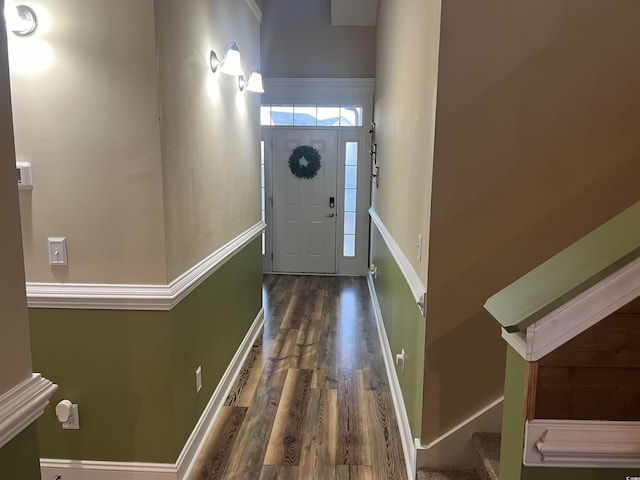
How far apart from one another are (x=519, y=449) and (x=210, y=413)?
196 centimetres

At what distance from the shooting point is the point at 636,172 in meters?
1.88

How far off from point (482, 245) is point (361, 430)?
1367 mm

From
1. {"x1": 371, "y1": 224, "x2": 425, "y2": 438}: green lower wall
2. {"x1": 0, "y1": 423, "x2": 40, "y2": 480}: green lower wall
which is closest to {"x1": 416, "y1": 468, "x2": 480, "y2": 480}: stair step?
{"x1": 371, "y1": 224, "x2": 425, "y2": 438}: green lower wall

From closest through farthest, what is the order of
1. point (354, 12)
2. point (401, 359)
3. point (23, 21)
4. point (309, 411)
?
point (23, 21), point (401, 359), point (309, 411), point (354, 12)

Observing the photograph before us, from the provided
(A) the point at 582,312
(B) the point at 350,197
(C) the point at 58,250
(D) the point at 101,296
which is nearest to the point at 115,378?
(D) the point at 101,296

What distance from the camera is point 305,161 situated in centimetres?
623

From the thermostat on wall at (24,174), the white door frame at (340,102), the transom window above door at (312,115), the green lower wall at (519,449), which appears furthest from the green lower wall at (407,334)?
the transom window above door at (312,115)

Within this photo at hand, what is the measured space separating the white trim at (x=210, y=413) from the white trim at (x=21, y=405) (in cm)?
124

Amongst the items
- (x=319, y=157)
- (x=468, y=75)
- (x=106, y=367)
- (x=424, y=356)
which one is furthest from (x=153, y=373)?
(x=319, y=157)

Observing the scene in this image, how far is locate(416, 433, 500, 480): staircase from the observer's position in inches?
72.6

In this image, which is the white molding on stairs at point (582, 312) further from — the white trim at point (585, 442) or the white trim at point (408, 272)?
the white trim at point (408, 272)

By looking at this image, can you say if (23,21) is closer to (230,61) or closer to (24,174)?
(24,174)

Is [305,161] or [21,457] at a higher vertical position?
[305,161]

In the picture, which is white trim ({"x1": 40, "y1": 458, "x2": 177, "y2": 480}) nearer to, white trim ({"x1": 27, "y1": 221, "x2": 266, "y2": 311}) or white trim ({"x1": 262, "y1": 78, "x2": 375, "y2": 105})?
white trim ({"x1": 27, "y1": 221, "x2": 266, "y2": 311})
